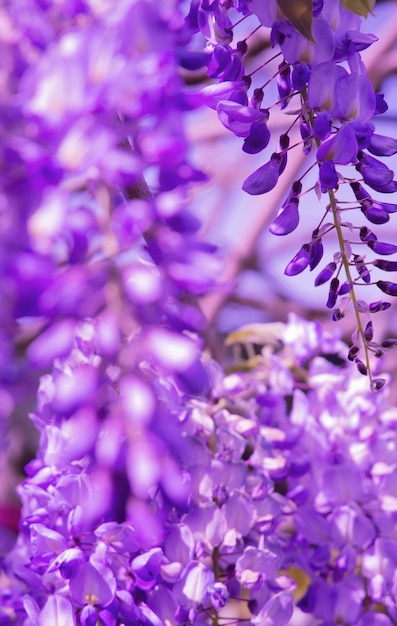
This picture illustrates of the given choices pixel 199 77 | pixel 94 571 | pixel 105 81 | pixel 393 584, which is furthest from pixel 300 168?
pixel 105 81

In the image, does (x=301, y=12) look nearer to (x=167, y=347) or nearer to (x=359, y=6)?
(x=359, y=6)

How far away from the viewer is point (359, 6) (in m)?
0.46

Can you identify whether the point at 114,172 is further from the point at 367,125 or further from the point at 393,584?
the point at 393,584

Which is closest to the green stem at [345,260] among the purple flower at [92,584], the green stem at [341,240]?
the green stem at [341,240]

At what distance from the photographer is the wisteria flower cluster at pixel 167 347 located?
30 cm

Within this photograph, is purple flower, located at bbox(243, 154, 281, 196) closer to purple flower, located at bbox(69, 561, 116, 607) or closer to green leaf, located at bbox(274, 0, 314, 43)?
green leaf, located at bbox(274, 0, 314, 43)

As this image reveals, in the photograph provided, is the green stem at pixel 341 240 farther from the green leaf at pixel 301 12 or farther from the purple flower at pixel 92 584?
the purple flower at pixel 92 584

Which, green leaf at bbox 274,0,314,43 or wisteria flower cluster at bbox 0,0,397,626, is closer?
wisteria flower cluster at bbox 0,0,397,626

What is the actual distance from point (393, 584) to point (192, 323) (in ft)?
1.16

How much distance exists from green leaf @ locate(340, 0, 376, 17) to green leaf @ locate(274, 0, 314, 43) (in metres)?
0.04

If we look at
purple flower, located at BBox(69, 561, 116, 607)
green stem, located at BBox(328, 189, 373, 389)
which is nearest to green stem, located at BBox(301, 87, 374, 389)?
green stem, located at BBox(328, 189, 373, 389)

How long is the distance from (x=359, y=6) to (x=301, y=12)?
53 millimetres

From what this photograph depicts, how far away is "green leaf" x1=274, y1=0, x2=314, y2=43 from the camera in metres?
0.42

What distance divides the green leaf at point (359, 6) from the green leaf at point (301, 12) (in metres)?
0.04
